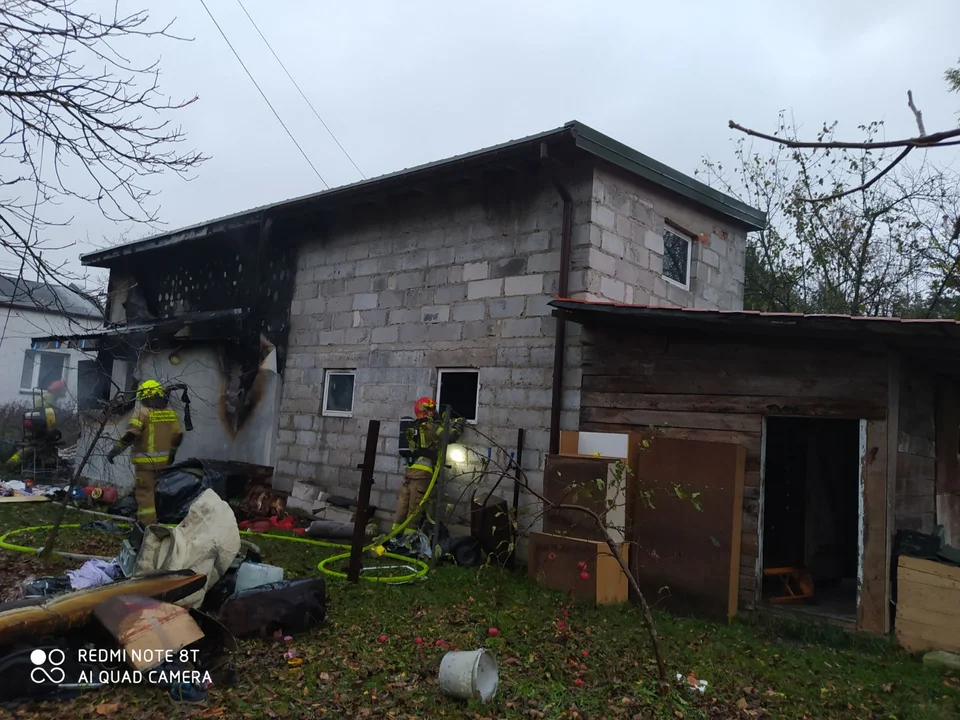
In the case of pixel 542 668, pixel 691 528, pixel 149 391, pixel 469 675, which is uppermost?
pixel 149 391

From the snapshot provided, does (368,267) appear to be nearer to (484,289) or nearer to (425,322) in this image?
(425,322)

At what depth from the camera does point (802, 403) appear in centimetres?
708

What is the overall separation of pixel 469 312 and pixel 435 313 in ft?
2.14

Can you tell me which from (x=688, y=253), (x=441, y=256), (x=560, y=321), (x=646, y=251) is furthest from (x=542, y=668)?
(x=688, y=253)

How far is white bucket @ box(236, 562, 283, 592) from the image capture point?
635 centimetres

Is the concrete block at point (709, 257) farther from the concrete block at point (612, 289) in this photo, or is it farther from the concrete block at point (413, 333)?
the concrete block at point (413, 333)

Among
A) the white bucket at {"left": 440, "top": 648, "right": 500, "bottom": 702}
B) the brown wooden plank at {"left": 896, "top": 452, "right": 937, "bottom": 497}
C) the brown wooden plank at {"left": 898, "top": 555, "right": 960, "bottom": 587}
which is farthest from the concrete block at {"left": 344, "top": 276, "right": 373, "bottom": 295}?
the brown wooden plank at {"left": 898, "top": 555, "right": 960, "bottom": 587}

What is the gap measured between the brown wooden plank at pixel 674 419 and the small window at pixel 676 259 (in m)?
2.71

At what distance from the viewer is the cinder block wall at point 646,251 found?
8.83 metres

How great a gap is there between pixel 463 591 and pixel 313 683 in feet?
8.67

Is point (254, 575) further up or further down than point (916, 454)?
further down

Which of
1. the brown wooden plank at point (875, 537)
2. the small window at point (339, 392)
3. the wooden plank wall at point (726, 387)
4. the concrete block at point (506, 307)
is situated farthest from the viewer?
the small window at point (339, 392)

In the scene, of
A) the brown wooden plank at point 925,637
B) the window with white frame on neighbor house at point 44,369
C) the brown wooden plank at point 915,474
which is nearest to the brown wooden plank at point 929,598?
the brown wooden plank at point 925,637

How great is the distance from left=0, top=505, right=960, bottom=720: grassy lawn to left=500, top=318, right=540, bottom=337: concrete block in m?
3.14
